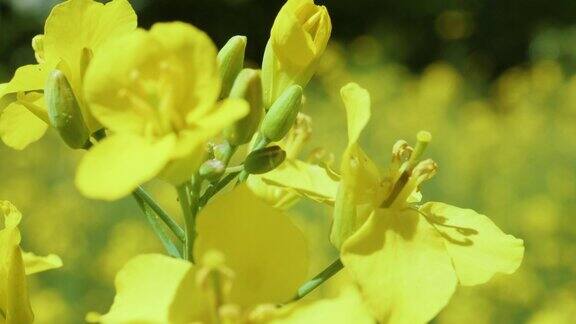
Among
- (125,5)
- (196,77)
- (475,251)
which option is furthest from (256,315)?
(125,5)

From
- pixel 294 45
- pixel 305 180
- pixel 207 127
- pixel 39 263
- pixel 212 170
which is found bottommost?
pixel 39 263

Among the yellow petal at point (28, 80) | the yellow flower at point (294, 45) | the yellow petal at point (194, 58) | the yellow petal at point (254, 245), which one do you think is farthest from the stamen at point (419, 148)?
the yellow petal at point (28, 80)

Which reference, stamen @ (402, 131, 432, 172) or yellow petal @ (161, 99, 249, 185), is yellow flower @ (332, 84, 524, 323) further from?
yellow petal @ (161, 99, 249, 185)

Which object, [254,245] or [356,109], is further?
[356,109]

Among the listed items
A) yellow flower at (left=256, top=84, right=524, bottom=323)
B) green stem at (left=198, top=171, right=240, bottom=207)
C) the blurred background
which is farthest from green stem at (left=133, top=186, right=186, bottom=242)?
the blurred background

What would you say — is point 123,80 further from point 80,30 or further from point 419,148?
point 419,148

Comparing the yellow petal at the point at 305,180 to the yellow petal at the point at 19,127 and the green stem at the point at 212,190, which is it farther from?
the yellow petal at the point at 19,127

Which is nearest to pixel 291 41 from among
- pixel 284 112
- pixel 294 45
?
pixel 294 45
